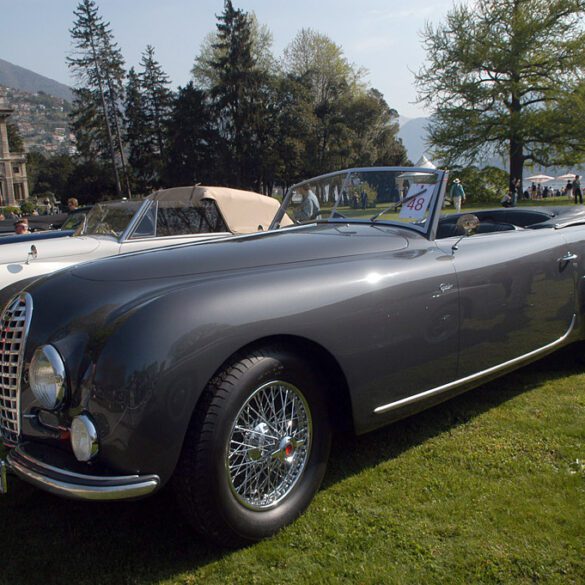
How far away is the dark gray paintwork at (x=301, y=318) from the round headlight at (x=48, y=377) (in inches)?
1.6

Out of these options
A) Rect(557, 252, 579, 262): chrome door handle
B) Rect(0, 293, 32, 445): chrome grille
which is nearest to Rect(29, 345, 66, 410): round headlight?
Rect(0, 293, 32, 445): chrome grille

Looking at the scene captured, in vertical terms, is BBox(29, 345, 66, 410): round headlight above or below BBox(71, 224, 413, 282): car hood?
below

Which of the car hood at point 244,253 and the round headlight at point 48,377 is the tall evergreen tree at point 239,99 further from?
the round headlight at point 48,377

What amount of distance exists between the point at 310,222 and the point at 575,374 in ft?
7.67

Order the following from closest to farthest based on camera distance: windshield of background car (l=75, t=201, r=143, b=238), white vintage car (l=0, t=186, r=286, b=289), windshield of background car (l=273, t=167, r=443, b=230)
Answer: windshield of background car (l=273, t=167, r=443, b=230), white vintage car (l=0, t=186, r=286, b=289), windshield of background car (l=75, t=201, r=143, b=238)

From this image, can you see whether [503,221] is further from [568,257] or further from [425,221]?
[425,221]

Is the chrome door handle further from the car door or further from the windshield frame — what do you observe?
the windshield frame

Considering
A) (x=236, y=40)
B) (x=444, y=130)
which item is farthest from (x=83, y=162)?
(x=444, y=130)

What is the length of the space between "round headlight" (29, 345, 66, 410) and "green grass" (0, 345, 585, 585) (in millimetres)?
710

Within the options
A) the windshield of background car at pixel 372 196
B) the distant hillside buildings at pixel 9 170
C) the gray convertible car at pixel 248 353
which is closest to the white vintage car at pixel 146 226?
the windshield of background car at pixel 372 196

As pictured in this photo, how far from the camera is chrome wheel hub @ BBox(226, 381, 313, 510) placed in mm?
2281

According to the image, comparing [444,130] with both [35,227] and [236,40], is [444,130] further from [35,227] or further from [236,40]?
[35,227]

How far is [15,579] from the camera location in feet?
7.23

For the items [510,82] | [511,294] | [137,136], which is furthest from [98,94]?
[511,294]
